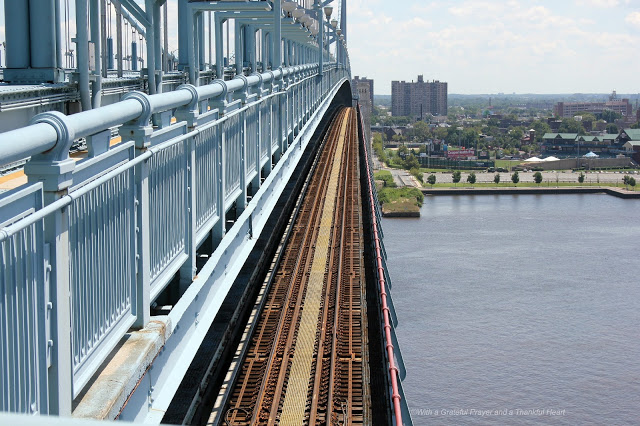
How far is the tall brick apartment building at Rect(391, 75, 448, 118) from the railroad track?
183 meters

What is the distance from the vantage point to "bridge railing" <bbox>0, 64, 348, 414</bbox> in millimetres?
1908

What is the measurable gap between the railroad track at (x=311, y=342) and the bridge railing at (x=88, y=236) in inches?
80.8

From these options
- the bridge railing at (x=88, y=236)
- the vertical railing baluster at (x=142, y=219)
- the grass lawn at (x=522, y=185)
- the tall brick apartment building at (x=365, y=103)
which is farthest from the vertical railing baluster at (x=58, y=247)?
the grass lawn at (x=522, y=185)

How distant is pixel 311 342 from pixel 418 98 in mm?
191744

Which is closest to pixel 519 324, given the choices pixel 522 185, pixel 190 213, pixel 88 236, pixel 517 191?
pixel 190 213

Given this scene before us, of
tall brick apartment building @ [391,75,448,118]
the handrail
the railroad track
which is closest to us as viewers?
the handrail

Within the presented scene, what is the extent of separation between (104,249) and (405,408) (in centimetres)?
294

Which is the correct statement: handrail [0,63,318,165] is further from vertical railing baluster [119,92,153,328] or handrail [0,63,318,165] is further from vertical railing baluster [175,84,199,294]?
vertical railing baluster [175,84,199,294]

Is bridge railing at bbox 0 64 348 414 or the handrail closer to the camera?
the handrail

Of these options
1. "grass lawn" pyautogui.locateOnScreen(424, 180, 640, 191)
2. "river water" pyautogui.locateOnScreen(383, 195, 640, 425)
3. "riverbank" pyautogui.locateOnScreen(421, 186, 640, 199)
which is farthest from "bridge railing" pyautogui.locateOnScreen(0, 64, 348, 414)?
"grass lawn" pyautogui.locateOnScreen(424, 180, 640, 191)

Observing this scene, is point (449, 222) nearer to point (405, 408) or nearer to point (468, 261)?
point (468, 261)

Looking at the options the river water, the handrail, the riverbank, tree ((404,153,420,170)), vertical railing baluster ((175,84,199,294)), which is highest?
the handrail

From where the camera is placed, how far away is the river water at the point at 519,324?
18.3 m

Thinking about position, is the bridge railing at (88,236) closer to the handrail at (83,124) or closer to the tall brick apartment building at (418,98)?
the handrail at (83,124)
